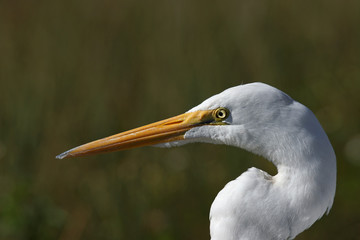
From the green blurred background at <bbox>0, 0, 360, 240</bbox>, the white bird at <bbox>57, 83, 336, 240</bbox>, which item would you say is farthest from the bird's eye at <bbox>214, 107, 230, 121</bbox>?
the green blurred background at <bbox>0, 0, 360, 240</bbox>

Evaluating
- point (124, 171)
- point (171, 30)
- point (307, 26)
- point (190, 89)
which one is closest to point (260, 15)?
point (307, 26)

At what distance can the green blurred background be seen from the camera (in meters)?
2.88

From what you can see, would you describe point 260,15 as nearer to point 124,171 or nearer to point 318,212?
point 124,171

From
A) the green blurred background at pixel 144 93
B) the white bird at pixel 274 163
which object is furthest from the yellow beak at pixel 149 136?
the green blurred background at pixel 144 93

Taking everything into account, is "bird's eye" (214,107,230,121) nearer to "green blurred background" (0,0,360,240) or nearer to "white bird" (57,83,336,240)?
"white bird" (57,83,336,240)

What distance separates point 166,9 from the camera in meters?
3.66

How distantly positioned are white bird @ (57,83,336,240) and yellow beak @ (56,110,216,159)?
0.17ft

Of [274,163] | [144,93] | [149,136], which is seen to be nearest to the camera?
[274,163]

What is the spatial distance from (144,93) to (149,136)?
1585 millimetres

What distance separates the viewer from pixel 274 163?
4.89ft

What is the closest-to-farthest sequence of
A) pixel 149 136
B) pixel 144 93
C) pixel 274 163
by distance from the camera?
pixel 274 163 < pixel 149 136 < pixel 144 93

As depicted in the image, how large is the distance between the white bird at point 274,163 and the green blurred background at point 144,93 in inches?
54.6

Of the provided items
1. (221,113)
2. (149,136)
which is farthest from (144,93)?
(221,113)

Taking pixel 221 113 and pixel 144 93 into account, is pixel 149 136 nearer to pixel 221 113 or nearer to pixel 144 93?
pixel 221 113
